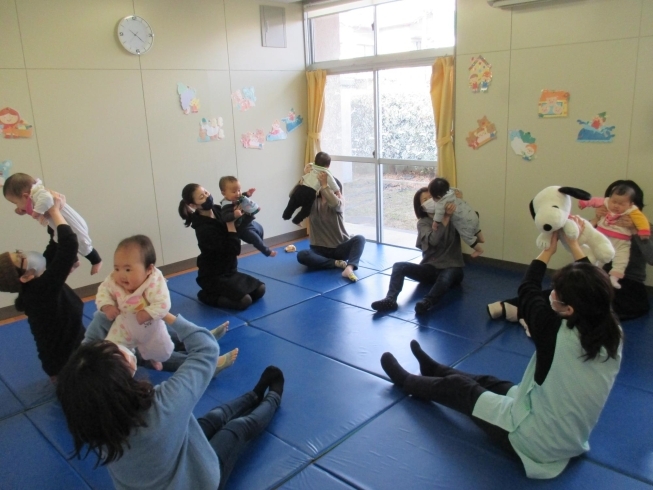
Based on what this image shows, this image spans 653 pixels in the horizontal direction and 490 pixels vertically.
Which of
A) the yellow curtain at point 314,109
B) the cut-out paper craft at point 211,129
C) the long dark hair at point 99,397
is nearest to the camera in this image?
the long dark hair at point 99,397

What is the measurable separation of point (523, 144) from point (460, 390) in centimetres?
323

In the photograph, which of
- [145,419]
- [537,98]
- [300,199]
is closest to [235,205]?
[300,199]

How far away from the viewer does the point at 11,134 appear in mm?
4711

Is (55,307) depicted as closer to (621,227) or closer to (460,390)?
(460,390)

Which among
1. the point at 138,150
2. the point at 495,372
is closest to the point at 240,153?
the point at 138,150

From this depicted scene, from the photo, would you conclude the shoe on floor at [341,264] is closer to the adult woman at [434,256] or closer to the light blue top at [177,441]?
the adult woman at [434,256]

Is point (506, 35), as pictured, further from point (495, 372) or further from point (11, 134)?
point (11, 134)

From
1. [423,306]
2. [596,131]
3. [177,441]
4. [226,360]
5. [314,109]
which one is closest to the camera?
[177,441]

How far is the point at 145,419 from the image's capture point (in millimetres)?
1794

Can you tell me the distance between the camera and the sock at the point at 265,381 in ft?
10.1

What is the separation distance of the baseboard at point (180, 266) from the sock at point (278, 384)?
2845 millimetres

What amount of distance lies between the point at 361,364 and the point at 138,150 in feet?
11.6

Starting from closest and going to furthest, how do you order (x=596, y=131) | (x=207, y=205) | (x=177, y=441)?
(x=177, y=441)
(x=596, y=131)
(x=207, y=205)

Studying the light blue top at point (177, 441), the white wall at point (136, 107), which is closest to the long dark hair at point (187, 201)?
the white wall at point (136, 107)
